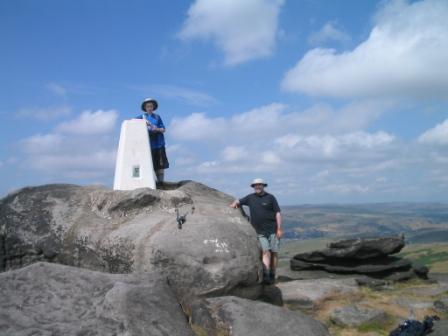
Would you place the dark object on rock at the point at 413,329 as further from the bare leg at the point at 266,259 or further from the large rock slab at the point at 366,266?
the large rock slab at the point at 366,266

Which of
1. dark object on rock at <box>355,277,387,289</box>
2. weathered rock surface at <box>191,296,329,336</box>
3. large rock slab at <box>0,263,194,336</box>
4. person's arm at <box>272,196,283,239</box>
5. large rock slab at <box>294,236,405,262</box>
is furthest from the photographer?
large rock slab at <box>294,236,405,262</box>

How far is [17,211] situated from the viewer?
48.3ft

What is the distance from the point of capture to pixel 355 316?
42.7 feet

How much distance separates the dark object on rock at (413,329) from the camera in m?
11.5

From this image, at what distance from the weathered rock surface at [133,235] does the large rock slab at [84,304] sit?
1170mm

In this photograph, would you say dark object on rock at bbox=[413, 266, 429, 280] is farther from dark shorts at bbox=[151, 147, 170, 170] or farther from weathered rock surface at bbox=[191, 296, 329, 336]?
dark shorts at bbox=[151, 147, 170, 170]

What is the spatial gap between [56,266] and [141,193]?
4363mm

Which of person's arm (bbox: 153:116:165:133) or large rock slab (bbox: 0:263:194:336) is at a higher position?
person's arm (bbox: 153:116:165:133)

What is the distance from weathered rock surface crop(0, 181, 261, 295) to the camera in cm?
1152

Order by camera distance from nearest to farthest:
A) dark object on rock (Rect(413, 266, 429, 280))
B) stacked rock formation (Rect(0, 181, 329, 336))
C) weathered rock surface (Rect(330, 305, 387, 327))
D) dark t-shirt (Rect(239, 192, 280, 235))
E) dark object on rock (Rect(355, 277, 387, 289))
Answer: stacked rock formation (Rect(0, 181, 329, 336))
weathered rock surface (Rect(330, 305, 387, 327))
dark t-shirt (Rect(239, 192, 280, 235))
dark object on rock (Rect(355, 277, 387, 289))
dark object on rock (Rect(413, 266, 429, 280))

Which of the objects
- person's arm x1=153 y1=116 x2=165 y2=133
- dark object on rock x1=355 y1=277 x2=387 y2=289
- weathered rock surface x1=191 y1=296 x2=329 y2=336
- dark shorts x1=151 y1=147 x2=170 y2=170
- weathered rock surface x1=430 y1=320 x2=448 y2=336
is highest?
person's arm x1=153 y1=116 x2=165 y2=133

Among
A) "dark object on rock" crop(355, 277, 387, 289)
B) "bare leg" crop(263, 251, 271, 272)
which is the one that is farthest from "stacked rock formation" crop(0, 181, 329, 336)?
"dark object on rock" crop(355, 277, 387, 289)

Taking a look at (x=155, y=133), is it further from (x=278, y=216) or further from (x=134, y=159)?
(x=278, y=216)

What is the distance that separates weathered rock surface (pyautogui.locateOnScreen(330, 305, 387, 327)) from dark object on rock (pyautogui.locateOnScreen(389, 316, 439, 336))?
931 mm
